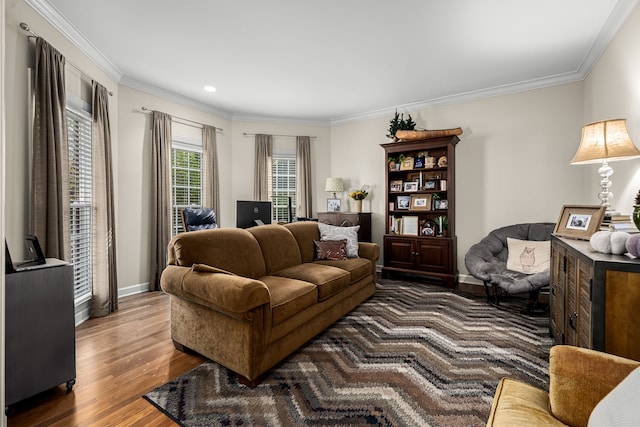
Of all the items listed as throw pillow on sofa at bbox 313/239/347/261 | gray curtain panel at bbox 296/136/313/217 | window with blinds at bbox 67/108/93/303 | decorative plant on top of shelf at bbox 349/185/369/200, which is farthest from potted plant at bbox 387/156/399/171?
window with blinds at bbox 67/108/93/303

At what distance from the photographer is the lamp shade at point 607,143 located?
2076mm

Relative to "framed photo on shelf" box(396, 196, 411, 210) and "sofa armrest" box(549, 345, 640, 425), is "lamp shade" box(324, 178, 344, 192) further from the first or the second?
"sofa armrest" box(549, 345, 640, 425)

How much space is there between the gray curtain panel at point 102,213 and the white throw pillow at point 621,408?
3.87 meters

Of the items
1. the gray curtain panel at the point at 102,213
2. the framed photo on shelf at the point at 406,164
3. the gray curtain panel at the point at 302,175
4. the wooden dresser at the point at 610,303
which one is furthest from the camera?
the gray curtain panel at the point at 302,175

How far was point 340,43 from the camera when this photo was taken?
298cm

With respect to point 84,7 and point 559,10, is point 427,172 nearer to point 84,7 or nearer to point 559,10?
point 559,10

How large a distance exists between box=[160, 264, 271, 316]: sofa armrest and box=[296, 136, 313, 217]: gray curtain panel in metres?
3.36

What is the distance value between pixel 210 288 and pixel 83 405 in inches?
37.4

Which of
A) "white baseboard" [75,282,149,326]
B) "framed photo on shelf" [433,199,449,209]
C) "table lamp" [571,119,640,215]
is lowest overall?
"white baseboard" [75,282,149,326]

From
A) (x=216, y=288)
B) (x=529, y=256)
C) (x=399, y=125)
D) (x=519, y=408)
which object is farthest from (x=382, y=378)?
(x=399, y=125)

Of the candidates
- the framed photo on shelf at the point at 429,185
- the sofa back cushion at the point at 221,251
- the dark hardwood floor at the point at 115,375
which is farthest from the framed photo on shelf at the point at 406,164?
the dark hardwood floor at the point at 115,375

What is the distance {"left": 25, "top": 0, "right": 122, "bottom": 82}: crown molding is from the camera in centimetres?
241

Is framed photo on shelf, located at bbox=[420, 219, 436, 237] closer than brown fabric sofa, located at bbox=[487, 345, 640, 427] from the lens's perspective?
No

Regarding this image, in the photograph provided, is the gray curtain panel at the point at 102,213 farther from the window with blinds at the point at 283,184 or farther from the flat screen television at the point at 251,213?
the window with blinds at the point at 283,184
